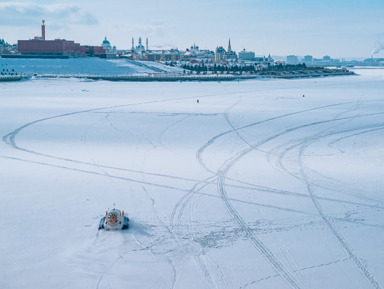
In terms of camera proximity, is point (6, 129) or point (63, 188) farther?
point (6, 129)

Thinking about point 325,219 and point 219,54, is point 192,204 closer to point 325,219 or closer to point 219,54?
point 325,219

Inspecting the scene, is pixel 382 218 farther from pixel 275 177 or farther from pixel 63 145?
pixel 63 145

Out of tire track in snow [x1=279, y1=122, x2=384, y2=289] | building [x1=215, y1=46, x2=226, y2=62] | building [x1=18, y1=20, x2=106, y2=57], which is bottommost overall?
tire track in snow [x1=279, y1=122, x2=384, y2=289]

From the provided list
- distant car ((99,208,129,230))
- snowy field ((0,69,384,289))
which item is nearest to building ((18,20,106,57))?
snowy field ((0,69,384,289))

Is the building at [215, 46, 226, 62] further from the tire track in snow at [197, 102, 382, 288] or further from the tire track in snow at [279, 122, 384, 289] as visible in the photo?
the tire track in snow at [279, 122, 384, 289]

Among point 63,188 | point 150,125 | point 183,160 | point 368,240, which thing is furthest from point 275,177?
point 150,125

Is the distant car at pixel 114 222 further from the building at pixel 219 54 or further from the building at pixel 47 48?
the building at pixel 219 54

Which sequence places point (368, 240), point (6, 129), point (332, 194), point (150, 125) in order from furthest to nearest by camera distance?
point (150, 125) → point (6, 129) → point (332, 194) → point (368, 240)

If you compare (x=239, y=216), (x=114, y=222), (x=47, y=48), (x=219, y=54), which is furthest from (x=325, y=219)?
(x=219, y=54)
